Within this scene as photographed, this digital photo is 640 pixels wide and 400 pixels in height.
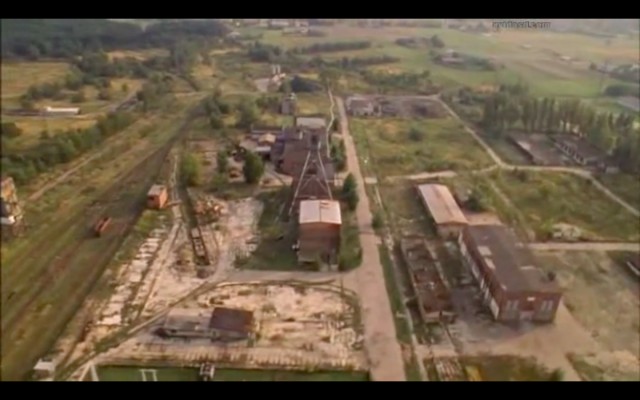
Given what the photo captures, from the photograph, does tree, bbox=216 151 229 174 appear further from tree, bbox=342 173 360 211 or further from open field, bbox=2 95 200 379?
tree, bbox=342 173 360 211

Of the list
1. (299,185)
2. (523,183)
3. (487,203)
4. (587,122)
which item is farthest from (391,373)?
(587,122)

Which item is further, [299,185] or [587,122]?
[587,122]

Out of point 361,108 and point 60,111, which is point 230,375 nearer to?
point 60,111

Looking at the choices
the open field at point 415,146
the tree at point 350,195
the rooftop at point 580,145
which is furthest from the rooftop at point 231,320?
the rooftop at point 580,145

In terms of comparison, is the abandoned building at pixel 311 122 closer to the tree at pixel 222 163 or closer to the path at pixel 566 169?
the tree at pixel 222 163
